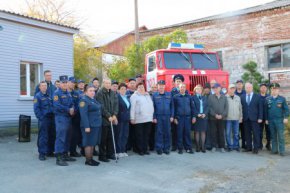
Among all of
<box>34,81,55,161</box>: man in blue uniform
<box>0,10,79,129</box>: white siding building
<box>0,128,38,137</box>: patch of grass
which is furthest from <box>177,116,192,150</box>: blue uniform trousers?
<box>0,10,79,129</box>: white siding building

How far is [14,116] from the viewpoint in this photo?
12172mm

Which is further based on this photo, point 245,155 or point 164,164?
point 245,155

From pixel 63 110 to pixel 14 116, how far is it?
6.36 m

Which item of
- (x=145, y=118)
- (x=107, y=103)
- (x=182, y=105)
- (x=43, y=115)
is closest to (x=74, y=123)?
(x=43, y=115)

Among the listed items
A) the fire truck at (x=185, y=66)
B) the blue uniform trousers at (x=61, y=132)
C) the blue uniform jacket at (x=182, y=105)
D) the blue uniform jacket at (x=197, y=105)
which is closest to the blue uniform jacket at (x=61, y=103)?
the blue uniform trousers at (x=61, y=132)

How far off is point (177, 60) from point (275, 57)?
9638 millimetres

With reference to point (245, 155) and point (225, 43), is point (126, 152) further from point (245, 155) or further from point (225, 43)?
point (225, 43)

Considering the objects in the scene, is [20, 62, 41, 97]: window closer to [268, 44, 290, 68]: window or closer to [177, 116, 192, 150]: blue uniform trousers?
[177, 116, 192, 150]: blue uniform trousers

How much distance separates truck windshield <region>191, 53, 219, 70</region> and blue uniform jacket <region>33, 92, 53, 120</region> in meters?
4.90

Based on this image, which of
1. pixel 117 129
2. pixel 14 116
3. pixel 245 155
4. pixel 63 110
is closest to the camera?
pixel 63 110

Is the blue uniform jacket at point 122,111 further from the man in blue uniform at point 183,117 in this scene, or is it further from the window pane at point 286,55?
the window pane at point 286,55

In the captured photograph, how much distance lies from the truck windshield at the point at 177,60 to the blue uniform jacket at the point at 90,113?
3.91 m

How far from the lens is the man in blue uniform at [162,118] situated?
797cm

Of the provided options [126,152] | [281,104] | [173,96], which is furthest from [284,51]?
[126,152]
